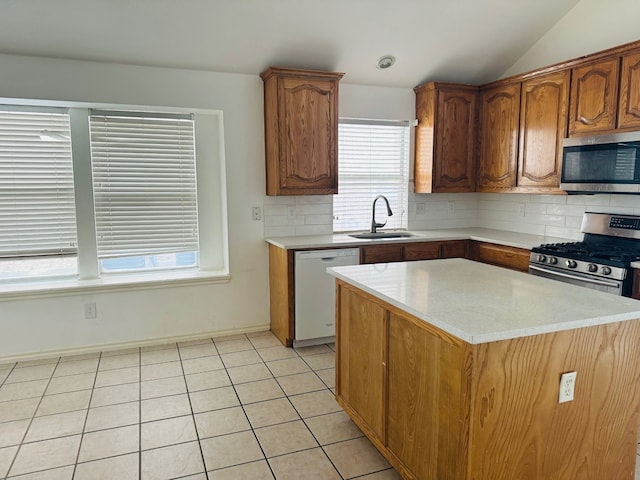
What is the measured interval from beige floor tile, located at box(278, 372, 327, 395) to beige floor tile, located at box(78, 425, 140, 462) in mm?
929

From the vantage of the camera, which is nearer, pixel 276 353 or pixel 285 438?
pixel 285 438

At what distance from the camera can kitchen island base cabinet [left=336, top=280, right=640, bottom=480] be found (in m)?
1.53

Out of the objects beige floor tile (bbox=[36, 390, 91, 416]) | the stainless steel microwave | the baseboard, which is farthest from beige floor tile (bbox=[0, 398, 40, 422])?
the stainless steel microwave

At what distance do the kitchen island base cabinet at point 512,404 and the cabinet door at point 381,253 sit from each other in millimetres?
1756

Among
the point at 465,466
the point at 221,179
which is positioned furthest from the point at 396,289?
the point at 221,179

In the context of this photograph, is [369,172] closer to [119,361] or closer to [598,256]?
[598,256]

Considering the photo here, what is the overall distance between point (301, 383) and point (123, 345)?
161cm

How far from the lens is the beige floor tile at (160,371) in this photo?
10.4 feet

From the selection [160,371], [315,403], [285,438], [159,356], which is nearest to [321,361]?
[315,403]

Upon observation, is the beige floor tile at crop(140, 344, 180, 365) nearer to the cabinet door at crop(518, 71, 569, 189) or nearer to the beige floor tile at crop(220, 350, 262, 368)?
the beige floor tile at crop(220, 350, 262, 368)

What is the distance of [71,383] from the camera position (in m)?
3.07

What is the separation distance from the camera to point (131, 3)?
9.53 feet

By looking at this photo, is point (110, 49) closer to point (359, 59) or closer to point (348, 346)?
point (359, 59)

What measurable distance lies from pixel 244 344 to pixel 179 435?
4.48 feet
